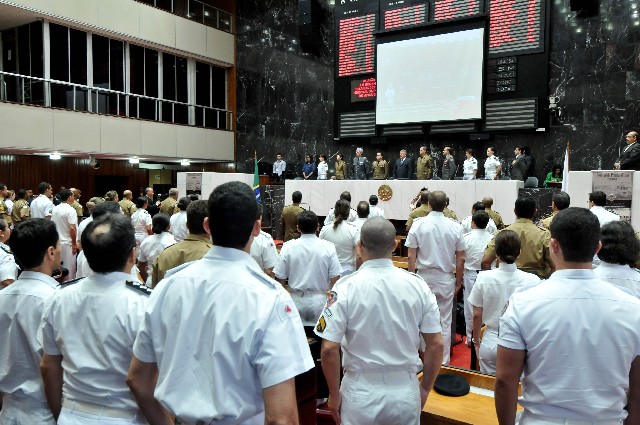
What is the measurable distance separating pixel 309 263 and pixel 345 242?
1250 millimetres

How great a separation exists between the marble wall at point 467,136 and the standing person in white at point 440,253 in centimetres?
812

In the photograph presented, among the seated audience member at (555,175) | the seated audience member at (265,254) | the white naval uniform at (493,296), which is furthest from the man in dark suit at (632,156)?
the seated audience member at (265,254)

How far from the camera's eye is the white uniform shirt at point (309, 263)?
4191 millimetres

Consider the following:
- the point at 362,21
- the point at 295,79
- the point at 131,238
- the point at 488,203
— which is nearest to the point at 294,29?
the point at 295,79

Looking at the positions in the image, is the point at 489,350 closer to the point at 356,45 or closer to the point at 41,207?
the point at 41,207

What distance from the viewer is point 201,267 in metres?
1.55

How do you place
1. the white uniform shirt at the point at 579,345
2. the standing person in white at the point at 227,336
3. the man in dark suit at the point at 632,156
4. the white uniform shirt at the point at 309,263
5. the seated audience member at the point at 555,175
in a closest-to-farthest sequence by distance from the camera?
the standing person in white at the point at 227,336
the white uniform shirt at the point at 579,345
the white uniform shirt at the point at 309,263
the man in dark suit at the point at 632,156
the seated audience member at the point at 555,175

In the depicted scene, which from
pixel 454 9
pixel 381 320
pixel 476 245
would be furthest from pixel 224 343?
pixel 454 9

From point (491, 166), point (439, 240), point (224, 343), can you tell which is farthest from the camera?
point (491, 166)

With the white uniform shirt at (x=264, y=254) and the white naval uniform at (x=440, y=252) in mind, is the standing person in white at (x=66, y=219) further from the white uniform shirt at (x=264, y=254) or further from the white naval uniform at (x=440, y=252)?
the white naval uniform at (x=440, y=252)

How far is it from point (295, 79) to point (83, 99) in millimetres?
6332

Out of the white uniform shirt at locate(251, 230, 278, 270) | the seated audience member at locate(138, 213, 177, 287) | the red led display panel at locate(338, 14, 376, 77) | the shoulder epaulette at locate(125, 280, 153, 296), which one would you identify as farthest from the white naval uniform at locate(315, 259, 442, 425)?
the red led display panel at locate(338, 14, 376, 77)

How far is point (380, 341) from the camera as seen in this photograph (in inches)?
89.8

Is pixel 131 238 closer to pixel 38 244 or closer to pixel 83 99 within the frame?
pixel 38 244
